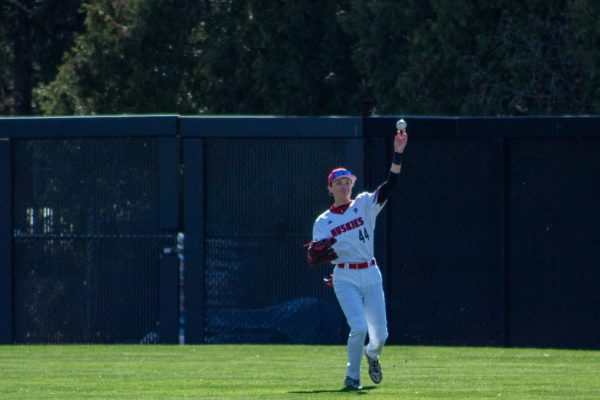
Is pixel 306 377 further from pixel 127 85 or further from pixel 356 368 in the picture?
pixel 127 85

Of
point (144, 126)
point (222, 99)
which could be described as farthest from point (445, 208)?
point (222, 99)

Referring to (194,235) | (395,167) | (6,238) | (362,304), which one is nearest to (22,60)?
(6,238)

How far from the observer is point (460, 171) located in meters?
13.4

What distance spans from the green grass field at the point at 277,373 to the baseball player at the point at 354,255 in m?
0.49

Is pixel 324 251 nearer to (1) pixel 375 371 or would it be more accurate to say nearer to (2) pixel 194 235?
(1) pixel 375 371

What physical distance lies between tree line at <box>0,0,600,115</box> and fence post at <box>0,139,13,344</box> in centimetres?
702

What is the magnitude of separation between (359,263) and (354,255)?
0.27 ft

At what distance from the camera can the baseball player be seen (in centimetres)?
943

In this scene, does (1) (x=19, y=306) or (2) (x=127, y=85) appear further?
(2) (x=127, y=85)

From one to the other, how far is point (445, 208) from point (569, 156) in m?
1.45

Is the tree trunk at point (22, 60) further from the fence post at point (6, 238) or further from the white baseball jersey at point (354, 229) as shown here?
the white baseball jersey at point (354, 229)

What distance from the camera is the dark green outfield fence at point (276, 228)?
13094 millimetres

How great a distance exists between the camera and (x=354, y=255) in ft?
31.0

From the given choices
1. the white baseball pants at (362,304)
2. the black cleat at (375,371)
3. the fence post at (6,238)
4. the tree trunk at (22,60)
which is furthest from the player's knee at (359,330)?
the tree trunk at (22,60)
